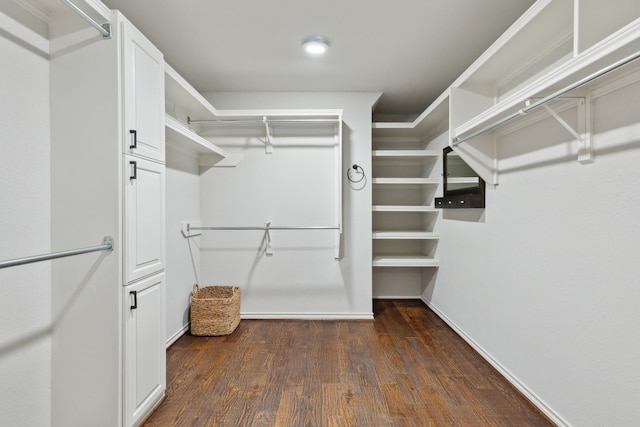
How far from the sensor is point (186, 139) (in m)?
2.50

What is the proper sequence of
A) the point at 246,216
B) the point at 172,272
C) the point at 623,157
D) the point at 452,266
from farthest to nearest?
the point at 246,216 → the point at 452,266 → the point at 172,272 → the point at 623,157

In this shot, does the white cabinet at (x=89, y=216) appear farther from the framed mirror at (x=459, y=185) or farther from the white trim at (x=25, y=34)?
the framed mirror at (x=459, y=185)

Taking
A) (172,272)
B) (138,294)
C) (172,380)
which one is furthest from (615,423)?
(172,272)

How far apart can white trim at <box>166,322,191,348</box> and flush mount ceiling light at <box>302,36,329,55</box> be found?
8.46 ft

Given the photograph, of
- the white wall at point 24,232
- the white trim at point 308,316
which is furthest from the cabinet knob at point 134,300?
the white trim at point 308,316

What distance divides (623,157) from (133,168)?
222 cm

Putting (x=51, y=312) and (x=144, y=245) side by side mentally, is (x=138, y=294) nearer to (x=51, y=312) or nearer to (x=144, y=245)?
(x=144, y=245)

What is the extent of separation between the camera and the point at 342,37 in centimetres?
219

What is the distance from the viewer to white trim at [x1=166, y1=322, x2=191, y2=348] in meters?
2.59

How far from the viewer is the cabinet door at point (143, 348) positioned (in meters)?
1.50

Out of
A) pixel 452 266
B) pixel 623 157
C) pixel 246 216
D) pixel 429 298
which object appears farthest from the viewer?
pixel 429 298

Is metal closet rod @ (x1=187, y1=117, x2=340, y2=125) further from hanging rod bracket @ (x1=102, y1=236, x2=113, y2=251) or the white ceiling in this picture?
hanging rod bracket @ (x1=102, y1=236, x2=113, y2=251)

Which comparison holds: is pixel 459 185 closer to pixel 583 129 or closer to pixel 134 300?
pixel 583 129

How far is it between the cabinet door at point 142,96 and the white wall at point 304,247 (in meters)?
1.43
